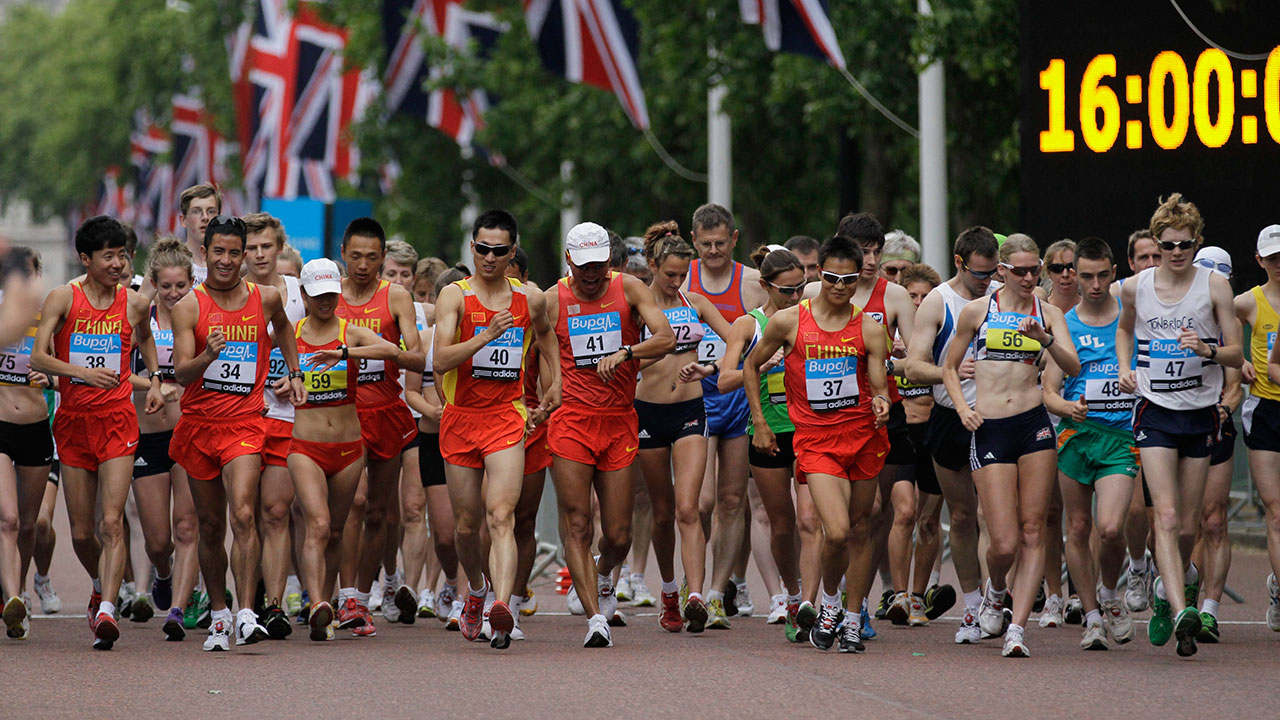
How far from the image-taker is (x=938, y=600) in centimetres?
1312

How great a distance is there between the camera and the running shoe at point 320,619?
11820 millimetres

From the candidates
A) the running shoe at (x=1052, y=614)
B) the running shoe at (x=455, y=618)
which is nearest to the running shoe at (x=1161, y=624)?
the running shoe at (x=1052, y=614)

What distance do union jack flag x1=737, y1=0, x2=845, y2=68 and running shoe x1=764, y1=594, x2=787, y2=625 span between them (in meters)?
9.89

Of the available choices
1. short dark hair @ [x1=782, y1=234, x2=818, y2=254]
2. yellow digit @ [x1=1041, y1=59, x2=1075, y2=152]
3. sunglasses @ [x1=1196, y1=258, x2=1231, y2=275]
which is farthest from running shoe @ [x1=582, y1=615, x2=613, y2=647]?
yellow digit @ [x1=1041, y1=59, x2=1075, y2=152]

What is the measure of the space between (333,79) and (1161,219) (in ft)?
103

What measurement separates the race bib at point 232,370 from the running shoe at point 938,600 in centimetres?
434

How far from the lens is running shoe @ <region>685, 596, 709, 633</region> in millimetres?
12328

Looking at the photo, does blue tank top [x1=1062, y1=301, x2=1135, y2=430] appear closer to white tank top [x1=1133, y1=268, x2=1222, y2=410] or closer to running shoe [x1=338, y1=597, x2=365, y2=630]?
white tank top [x1=1133, y1=268, x2=1222, y2=410]

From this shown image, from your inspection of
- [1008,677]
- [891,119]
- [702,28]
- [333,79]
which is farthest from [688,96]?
[1008,677]

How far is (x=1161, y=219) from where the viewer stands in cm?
1149

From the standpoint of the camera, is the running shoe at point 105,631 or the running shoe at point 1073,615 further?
the running shoe at point 1073,615

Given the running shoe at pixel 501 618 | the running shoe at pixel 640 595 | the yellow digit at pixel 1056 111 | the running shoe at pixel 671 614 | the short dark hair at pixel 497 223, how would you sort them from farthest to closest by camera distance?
1. the yellow digit at pixel 1056 111
2. the running shoe at pixel 640 595
3. the running shoe at pixel 671 614
4. the short dark hair at pixel 497 223
5. the running shoe at pixel 501 618

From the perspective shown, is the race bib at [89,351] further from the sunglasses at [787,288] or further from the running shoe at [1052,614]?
the running shoe at [1052,614]

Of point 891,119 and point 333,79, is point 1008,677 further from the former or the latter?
point 333,79
